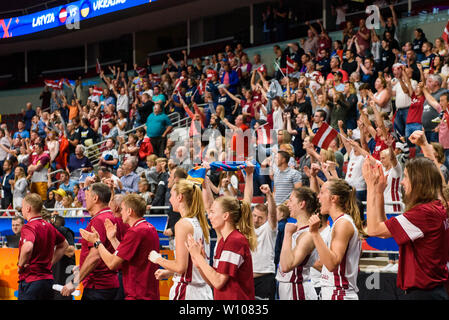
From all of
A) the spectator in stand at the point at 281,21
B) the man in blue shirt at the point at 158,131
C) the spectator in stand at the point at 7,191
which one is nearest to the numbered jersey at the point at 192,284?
the man in blue shirt at the point at 158,131

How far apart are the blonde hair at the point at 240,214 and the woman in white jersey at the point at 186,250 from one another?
33 centimetres

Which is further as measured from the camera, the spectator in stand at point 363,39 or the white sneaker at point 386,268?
the spectator in stand at point 363,39

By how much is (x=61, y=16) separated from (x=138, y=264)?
60.2ft

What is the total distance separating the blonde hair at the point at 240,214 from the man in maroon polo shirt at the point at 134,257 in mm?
873

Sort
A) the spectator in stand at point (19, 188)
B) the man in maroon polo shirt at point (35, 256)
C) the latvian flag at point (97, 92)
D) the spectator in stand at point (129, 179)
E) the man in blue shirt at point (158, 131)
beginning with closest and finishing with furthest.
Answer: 1. the man in maroon polo shirt at point (35, 256)
2. the spectator in stand at point (129, 179)
3. the spectator in stand at point (19, 188)
4. the man in blue shirt at point (158, 131)
5. the latvian flag at point (97, 92)

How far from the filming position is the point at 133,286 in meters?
5.04

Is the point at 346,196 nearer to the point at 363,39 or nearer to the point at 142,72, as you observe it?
the point at 363,39

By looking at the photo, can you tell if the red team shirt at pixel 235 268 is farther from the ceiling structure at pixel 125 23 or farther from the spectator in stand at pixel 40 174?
the ceiling structure at pixel 125 23

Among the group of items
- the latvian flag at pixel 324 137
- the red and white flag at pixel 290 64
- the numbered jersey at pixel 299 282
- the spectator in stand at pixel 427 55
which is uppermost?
the red and white flag at pixel 290 64

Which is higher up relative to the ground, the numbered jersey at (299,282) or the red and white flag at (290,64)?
the red and white flag at (290,64)

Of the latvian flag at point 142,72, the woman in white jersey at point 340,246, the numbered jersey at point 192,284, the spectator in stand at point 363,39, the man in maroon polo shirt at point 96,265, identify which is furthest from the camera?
the latvian flag at point 142,72

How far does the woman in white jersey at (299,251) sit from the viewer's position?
5.05 m

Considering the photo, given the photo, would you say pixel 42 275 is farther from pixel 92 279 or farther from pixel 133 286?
pixel 133 286
